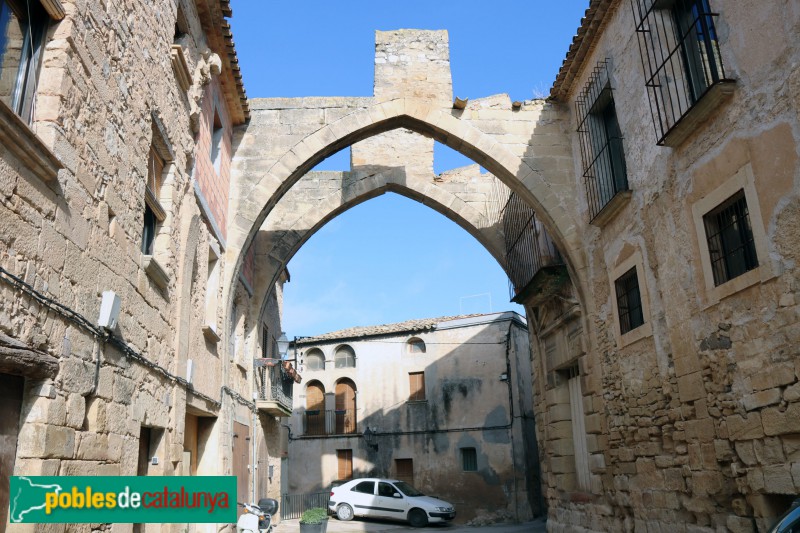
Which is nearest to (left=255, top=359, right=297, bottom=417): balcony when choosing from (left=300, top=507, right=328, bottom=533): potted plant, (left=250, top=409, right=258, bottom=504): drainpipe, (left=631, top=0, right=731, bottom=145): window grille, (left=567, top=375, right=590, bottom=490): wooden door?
(left=250, top=409, right=258, bottom=504): drainpipe

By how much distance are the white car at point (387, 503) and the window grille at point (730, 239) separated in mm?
11483

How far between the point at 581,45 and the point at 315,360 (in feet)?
56.8

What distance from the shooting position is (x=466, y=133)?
32.9ft

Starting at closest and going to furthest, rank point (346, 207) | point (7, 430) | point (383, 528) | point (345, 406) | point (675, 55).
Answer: point (7, 430) → point (675, 55) → point (346, 207) → point (383, 528) → point (345, 406)

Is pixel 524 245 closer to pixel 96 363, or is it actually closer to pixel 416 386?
pixel 96 363

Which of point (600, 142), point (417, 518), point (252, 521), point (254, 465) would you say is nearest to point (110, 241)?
point (252, 521)

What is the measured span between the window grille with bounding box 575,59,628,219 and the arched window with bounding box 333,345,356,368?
610 inches

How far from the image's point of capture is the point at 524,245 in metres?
11.4

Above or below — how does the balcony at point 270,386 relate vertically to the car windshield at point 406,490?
above

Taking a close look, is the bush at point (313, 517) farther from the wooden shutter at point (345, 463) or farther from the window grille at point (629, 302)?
the wooden shutter at point (345, 463)

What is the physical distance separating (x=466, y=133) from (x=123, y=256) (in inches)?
245

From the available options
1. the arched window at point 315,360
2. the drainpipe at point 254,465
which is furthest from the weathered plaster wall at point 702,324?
the arched window at point 315,360

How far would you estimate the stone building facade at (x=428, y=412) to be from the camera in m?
20.0

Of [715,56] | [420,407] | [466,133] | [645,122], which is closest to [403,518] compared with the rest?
[420,407]
